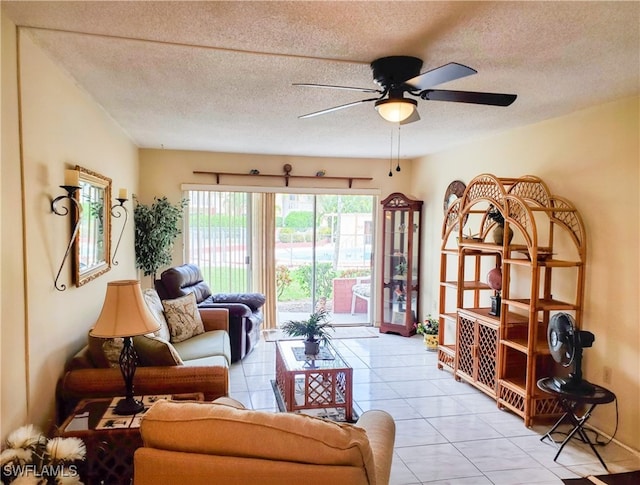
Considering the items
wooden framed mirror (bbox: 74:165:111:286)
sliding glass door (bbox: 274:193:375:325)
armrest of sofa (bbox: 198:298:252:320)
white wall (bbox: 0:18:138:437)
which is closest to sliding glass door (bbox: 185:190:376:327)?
sliding glass door (bbox: 274:193:375:325)

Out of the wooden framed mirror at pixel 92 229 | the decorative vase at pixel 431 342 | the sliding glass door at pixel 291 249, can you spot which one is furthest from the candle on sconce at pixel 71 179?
the decorative vase at pixel 431 342

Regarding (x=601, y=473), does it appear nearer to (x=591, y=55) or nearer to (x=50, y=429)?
(x=591, y=55)

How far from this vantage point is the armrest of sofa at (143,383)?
8.56 feet

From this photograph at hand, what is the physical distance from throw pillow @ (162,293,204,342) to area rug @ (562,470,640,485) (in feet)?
10.2

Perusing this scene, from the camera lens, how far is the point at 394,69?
7.98 ft

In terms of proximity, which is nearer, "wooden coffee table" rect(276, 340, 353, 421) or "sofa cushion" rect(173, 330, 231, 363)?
"wooden coffee table" rect(276, 340, 353, 421)

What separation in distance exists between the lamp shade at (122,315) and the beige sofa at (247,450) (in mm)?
989

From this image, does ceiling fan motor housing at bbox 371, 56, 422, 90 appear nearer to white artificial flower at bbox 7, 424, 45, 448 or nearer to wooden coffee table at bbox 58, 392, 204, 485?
wooden coffee table at bbox 58, 392, 204, 485

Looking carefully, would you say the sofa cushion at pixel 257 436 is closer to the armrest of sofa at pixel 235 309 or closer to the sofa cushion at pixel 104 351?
the sofa cushion at pixel 104 351

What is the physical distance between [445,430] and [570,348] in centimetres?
107

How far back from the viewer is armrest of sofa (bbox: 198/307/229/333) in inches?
175

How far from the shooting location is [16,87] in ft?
6.73

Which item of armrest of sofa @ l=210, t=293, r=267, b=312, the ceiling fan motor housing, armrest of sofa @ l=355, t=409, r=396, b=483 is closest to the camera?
armrest of sofa @ l=355, t=409, r=396, b=483

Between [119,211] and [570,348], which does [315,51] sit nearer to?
[570,348]
